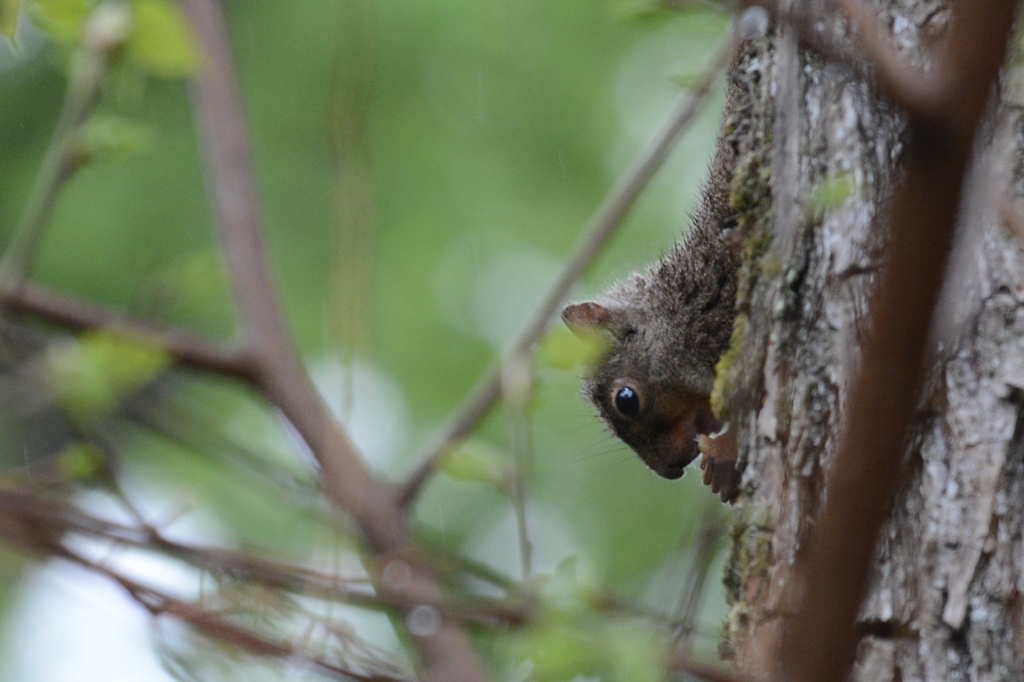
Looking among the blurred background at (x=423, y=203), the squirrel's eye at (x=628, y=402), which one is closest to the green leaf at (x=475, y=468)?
the squirrel's eye at (x=628, y=402)

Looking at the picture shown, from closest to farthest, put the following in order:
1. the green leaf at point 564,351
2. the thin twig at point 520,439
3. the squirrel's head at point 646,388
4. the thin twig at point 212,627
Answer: the thin twig at point 212,627
the green leaf at point 564,351
the thin twig at point 520,439
the squirrel's head at point 646,388

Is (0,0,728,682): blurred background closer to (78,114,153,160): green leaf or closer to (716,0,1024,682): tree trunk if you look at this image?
(78,114,153,160): green leaf

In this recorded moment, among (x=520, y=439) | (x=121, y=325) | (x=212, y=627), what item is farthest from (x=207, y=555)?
(x=121, y=325)

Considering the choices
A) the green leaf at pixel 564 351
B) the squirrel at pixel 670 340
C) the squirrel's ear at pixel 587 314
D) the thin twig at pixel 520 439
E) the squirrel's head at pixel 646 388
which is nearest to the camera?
the green leaf at pixel 564 351

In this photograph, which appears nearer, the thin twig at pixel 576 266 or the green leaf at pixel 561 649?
the green leaf at pixel 561 649

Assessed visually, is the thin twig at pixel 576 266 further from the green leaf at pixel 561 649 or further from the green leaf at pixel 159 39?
the green leaf at pixel 159 39

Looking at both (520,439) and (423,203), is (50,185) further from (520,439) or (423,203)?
(423,203)

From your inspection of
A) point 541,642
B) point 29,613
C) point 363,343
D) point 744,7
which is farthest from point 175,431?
point 29,613
